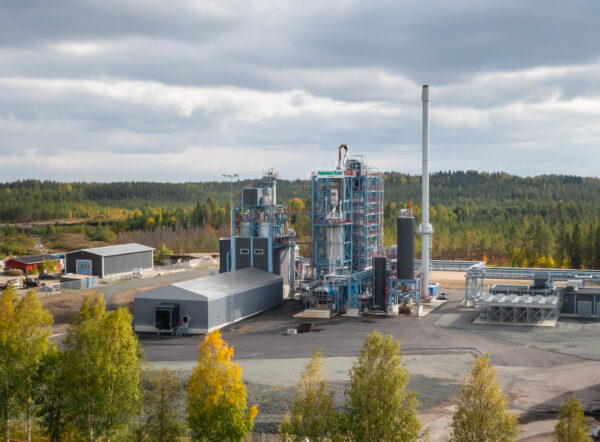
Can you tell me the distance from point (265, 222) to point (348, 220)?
9.61m

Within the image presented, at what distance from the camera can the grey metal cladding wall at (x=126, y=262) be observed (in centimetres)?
9525

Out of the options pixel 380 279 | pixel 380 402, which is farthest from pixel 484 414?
pixel 380 279

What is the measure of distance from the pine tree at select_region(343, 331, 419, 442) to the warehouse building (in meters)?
76.4

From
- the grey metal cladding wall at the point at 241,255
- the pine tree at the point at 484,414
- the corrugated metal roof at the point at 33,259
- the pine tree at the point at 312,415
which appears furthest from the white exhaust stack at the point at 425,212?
the corrugated metal roof at the point at 33,259

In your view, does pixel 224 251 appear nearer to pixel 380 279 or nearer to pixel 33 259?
pixel 380 279

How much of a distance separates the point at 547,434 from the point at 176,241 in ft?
Result: 387

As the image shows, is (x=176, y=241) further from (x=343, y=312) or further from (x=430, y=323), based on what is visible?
(x=430, y=323)

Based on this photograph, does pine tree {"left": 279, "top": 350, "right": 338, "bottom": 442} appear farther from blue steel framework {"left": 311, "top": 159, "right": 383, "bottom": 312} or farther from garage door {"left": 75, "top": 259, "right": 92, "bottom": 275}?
garage door {"left": 75, "top": 259, "right": 92, "bottom": 275}

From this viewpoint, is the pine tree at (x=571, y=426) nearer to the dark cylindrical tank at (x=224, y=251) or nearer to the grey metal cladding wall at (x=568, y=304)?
the grey metal cladding wall at (x=568, y=304)

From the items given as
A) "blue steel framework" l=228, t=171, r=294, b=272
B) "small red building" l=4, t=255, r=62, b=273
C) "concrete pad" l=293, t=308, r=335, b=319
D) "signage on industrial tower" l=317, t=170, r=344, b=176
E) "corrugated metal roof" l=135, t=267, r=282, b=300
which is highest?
"signage on industrial tower" l=317, t=170, r=344, b=176

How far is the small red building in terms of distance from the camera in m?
101

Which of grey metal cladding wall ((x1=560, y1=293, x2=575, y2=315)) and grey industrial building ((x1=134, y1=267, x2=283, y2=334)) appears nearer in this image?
grey industrial building ((x1=134, y1=267, x2=283, y2=334))

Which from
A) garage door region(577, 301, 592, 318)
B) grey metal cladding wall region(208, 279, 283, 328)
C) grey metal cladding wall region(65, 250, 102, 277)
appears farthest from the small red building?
garage door region(577, 301, 592, 318)

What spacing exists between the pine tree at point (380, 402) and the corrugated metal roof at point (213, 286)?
35.6m
